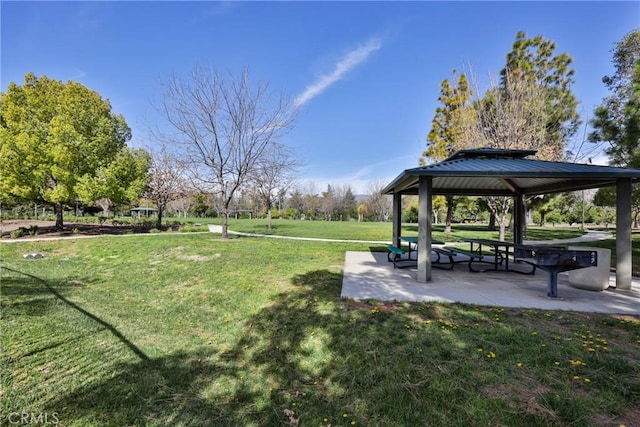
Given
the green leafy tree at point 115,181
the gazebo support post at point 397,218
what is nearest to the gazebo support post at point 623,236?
the gazebo support post at point 397,218

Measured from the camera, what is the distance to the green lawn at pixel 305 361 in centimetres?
252

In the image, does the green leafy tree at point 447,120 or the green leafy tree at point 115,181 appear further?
the green leafy tree at point 447,120

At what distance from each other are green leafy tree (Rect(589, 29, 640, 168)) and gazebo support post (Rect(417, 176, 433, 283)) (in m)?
7.90

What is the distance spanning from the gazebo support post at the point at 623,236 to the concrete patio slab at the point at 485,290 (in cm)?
25

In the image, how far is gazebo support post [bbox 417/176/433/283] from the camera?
6.27 metres

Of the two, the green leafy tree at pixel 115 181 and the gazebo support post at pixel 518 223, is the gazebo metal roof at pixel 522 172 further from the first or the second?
the green leafy tree at pixel 115 181

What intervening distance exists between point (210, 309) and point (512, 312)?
16.4 ft

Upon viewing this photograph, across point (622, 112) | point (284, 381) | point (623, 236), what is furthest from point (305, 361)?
point (622, 112)

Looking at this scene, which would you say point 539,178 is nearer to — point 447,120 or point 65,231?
point 447,120

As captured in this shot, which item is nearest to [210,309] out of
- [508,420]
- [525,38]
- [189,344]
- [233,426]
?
[189,344]

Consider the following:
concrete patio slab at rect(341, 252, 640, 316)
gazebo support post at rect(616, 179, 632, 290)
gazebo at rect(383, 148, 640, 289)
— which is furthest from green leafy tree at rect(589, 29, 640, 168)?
concrete patio slab at rect(341, 252, 640, 316)

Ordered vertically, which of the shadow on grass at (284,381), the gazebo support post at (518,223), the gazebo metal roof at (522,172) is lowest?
the shadow on grass at (284,381)

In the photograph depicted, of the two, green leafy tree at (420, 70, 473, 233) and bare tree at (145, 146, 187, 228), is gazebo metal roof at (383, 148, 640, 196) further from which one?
bare tree at (145, 146, 187, 228)

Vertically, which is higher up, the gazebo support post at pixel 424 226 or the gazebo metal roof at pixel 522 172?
the gazebo metal roof at pixel 522 172
